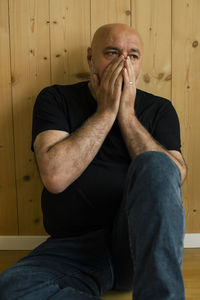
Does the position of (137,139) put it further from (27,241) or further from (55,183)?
(27,241)

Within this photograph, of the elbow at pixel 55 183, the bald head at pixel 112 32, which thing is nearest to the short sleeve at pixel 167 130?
the bald head at pixel 112 32

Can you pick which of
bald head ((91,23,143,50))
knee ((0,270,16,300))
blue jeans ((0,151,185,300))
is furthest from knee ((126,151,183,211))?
bald head ((91,23,143,50))

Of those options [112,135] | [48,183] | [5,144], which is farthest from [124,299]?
[5,144]

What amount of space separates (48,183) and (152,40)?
34.2 inches

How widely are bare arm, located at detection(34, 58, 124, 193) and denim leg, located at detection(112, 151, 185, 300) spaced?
0.29 meters

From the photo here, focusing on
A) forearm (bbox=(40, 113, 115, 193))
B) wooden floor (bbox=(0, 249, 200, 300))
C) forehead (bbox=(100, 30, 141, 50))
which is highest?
forehead (bbox=(100, 30, 141, 50))

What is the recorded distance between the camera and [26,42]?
1.55 m

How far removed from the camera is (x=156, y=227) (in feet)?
2.41

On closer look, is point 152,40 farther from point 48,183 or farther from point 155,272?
point 155,272

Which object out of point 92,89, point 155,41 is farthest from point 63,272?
point 155,41

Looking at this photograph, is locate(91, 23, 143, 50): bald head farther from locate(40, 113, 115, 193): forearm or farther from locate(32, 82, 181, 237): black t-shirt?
locate(40, 113, 115, 193): forearm

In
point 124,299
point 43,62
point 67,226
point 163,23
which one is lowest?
point 124,299

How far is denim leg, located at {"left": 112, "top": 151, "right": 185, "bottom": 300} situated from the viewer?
701mm

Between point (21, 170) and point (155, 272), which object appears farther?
point (21, 170)
